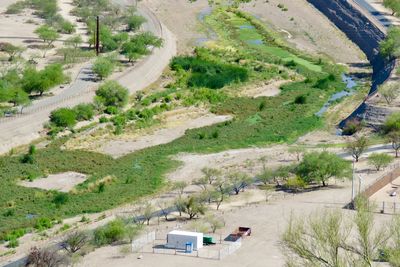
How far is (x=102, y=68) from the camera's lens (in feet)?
266

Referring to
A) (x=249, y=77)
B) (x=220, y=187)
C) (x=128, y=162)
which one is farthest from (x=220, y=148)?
(x=249, y=77)

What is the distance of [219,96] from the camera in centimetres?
8075

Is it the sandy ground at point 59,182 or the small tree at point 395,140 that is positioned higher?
the small tree at point 395,140

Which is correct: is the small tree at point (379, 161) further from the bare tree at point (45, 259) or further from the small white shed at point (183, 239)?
the bare tree at point (45, 259)

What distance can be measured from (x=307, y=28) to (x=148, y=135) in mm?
46571

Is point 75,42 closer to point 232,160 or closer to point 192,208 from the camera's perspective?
point 232,160

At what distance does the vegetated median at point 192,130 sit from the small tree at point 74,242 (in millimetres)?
4695

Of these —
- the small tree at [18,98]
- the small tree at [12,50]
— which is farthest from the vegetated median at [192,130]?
the small tree at [12,50]

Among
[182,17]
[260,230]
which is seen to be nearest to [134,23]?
[182,17]

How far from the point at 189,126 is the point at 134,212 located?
70.8 feet

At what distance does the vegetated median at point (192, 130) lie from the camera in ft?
178

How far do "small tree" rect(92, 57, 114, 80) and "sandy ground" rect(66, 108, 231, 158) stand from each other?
27.4ft

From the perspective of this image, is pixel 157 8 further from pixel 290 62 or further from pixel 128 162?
pixel 128 162

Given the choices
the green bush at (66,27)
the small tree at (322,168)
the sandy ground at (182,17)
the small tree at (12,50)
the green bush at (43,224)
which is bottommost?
the sandy ground at (182,17)
